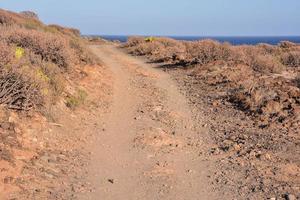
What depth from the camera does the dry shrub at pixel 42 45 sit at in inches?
555

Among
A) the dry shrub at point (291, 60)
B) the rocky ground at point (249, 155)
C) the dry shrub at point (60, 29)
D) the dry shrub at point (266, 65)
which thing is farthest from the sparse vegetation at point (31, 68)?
the dry shrub at point (60, 29)

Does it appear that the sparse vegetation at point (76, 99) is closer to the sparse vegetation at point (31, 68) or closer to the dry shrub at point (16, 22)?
the sparse vegetation at point (31, 68)

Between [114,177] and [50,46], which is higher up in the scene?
[50,46]

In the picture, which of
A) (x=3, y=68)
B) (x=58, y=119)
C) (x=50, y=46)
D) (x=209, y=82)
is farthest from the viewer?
(x=209, y=82)

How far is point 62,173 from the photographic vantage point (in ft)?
25.4

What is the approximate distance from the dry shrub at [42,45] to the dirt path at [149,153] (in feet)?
6.49

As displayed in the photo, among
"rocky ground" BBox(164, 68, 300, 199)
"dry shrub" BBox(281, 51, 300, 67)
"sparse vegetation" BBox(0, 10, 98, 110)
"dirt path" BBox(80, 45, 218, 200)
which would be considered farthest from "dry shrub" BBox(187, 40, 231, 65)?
"rocky ground" BBox(164, 68, 300, 199)

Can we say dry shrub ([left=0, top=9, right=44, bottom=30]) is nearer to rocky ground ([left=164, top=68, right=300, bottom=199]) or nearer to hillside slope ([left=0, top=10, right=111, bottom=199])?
hillside slope ([left=0, top=10, right=111, bottom=199])

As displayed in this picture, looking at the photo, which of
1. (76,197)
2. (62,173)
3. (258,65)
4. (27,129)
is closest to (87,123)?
(27,129)

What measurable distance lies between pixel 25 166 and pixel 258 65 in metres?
14.1

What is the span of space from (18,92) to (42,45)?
471 centimetres

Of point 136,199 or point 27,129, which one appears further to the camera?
point 27,129

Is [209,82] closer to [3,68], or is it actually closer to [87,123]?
[87,123]

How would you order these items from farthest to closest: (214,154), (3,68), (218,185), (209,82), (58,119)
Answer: (209,82) → (58,119) → (3,68) → (214,154) → (218,185)
